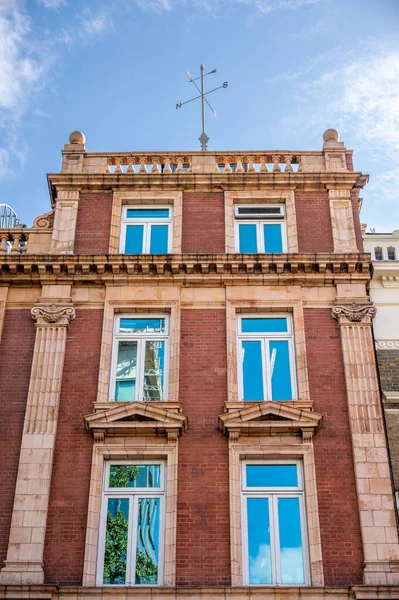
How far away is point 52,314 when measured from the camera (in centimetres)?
2091

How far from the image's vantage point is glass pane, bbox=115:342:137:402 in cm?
2008

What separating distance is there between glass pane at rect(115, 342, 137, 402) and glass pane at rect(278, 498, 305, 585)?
427 cm

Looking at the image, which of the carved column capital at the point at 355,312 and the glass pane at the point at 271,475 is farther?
the carved column capital at the point at 355,312

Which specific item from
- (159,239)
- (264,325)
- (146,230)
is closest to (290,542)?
(264,325)

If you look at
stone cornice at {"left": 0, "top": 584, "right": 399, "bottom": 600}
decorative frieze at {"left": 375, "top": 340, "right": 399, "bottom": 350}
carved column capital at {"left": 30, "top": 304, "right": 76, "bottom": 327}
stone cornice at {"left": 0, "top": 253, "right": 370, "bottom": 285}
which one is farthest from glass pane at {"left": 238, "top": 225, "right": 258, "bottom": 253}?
stone cornice at {"left": 0, "top": 584, "right": 399, "bottom": 600}

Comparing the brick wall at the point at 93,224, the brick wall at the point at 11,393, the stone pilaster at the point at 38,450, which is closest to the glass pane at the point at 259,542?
the stone pilaster at the point at 38,450

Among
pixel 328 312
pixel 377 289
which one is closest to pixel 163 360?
pixel 328 312

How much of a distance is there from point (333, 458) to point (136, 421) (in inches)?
171

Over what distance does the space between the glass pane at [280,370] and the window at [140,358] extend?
8.19 feet

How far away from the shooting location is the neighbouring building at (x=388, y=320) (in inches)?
775

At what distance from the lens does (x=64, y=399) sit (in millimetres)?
19781

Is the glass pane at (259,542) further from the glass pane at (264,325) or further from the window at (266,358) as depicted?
the glass pane at (264,325)

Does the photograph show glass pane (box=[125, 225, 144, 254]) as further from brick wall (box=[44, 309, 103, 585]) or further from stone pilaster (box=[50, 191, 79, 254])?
brick wall (box=[44, 309, 103, 585])

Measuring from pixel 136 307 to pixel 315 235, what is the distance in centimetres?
502
